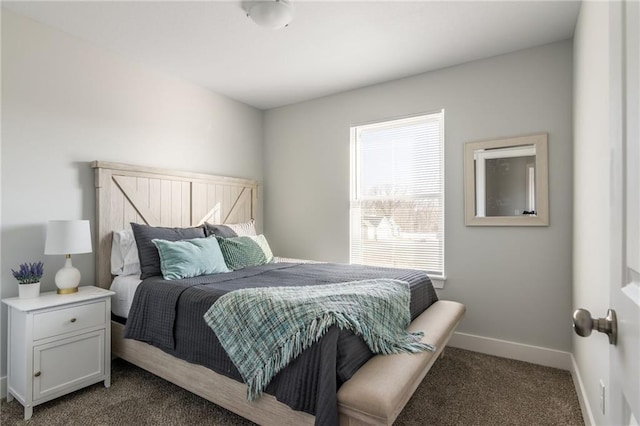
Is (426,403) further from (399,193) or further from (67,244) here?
(67,244)

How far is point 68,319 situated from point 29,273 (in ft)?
1.39

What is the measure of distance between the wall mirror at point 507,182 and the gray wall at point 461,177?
6cm

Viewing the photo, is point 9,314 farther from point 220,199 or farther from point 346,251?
point 346,251

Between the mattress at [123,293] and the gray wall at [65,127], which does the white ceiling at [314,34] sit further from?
the mattress at [123,293]

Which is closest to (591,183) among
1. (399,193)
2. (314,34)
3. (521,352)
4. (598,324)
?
(598,324)

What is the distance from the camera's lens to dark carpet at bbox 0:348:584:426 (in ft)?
6.52

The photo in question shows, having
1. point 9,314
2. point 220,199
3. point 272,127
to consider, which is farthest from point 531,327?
point 9,314

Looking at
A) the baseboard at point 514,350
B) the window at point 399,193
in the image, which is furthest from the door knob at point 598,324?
the window at point 399,193

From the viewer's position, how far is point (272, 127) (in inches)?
176

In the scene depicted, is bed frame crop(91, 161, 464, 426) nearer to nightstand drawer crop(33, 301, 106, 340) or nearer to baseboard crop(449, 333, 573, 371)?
nightstand drawer crop(33, 301, 106, 340)

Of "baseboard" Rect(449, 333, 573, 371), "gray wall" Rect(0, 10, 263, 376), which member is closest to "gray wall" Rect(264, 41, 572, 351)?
"baseboard" Rect(449, 333, 573, 371)

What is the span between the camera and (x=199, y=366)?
200 centimetres

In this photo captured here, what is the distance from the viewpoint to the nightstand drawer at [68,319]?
81.6 inches

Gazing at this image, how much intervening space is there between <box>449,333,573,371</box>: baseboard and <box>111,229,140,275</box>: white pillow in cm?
291
